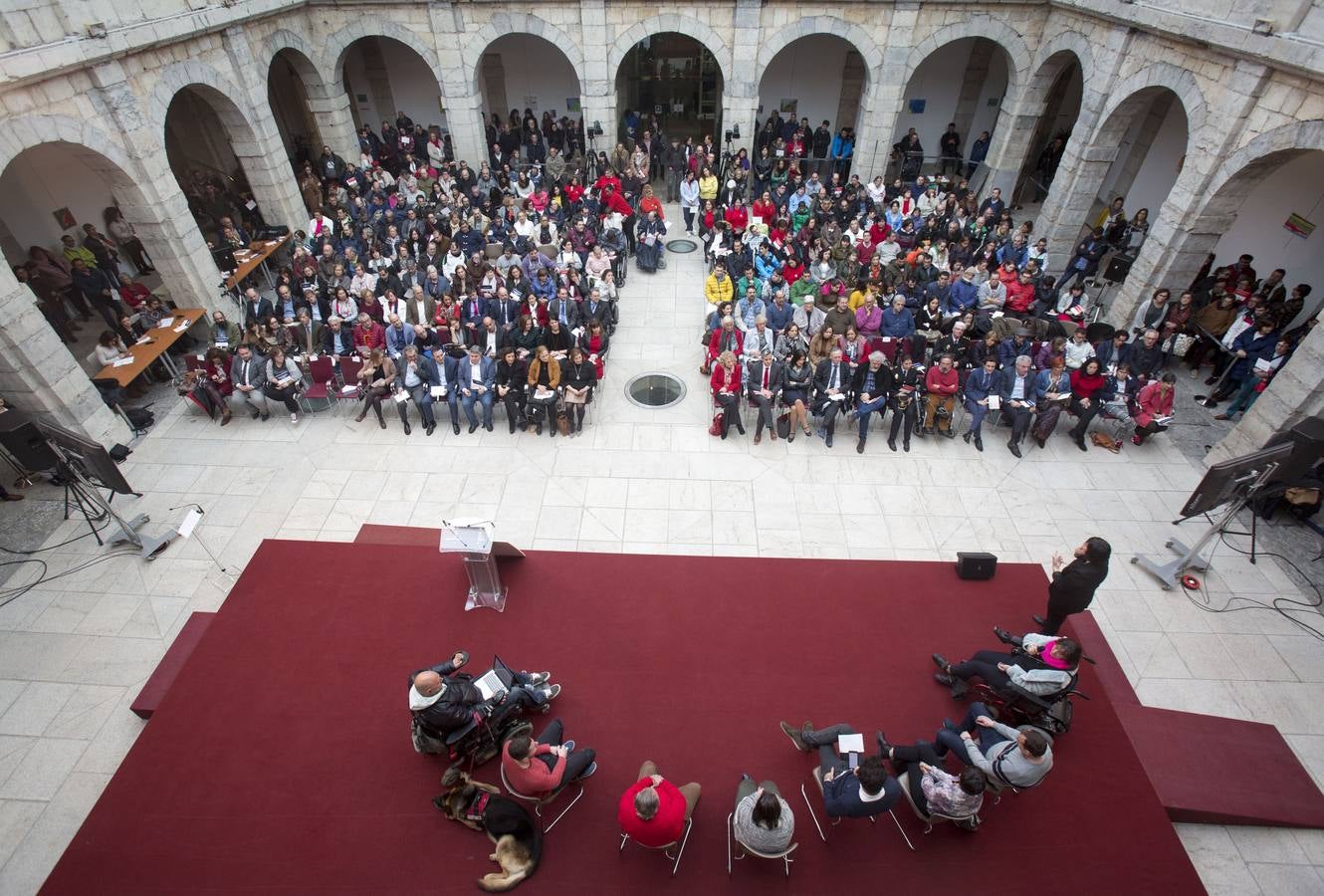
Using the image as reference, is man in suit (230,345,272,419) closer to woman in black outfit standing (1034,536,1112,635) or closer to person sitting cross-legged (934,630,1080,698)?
person sitting cross-legged (934,630,1080,698)

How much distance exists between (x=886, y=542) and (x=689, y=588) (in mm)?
2802

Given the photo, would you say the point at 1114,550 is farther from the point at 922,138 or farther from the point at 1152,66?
the point at 922,138

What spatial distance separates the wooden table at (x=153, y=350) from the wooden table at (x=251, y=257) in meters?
1.00

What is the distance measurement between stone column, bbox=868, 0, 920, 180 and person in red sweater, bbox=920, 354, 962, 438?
9342 mm

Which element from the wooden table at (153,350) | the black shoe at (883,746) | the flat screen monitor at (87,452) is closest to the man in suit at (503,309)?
the wooden table at (153,350)

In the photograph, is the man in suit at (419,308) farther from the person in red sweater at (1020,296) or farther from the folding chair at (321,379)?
the person in red sweater at (1020,296)

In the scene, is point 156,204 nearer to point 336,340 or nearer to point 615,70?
point 336,340

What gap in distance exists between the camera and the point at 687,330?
1196cm

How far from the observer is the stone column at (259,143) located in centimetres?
1278

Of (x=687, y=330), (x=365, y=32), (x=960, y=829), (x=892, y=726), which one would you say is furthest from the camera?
(x=365, y=32)

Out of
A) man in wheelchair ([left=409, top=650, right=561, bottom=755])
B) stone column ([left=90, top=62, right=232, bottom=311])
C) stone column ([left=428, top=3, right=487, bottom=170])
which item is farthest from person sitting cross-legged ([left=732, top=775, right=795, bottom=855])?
stone column ([left=428, top=3, right=487, bottom=170])

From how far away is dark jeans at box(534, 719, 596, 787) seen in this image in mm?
4695

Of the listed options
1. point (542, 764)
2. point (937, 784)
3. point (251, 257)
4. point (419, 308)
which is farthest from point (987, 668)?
point (251, 257)

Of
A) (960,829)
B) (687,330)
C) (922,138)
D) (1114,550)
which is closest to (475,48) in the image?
(687,330)
